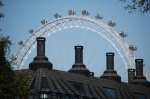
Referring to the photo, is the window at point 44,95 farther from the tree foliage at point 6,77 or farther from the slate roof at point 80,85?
the tree foliage at point 6,77

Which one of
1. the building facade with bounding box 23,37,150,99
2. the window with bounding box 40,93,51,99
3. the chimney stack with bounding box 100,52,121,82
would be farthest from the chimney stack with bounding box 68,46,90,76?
the window with bounding box 40,93,51,99

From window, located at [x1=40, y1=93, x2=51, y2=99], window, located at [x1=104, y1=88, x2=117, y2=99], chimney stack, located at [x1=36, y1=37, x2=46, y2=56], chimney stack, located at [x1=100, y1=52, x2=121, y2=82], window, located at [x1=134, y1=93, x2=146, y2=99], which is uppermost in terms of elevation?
chimney stack, located at [x1=36, y1=37, x2=46, y2=56]

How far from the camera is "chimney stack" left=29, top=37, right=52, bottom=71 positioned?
157 metres

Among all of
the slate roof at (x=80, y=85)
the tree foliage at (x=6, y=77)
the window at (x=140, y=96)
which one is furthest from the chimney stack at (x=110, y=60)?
the tree foliage at (x=6, y=77)

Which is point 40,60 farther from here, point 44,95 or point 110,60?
point 110,60

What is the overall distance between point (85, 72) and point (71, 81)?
1203 centimetres

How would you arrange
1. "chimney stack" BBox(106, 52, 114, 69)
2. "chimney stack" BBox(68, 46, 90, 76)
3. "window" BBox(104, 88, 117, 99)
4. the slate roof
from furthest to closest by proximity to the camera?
"chimney stack" BBox(106, 52, 114, 69), "window" BBox(104, 88, 117, 99), "chimney stack" BBox(68, 46, 90, 76), the slate roof

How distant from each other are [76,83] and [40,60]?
12839 mm

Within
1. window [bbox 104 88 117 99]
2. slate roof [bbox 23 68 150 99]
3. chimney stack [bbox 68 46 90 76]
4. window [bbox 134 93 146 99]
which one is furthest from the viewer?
window [bbox 134 93 146 99]

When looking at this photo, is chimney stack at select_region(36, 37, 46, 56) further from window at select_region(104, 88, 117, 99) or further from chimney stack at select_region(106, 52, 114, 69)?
chimney stack at select_region(106, 52, 114, 69)

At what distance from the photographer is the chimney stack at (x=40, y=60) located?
157 metres

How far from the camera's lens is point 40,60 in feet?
520

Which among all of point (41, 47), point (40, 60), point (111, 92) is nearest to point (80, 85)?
point (40, 60)

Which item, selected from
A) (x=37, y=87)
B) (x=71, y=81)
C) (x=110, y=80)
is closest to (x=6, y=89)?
(x=37, y=87)
